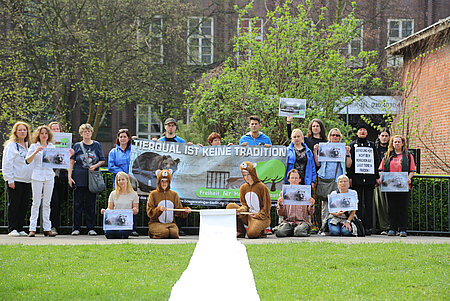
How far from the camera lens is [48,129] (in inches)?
490

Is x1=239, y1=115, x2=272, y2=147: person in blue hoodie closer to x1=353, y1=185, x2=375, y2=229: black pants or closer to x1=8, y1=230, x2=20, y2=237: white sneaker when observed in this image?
x1=353, y1=185, x2=375, y2=229: black pants

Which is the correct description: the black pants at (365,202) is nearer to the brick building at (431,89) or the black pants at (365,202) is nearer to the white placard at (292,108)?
the white placard at (292,108)

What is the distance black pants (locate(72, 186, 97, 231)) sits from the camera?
42.2 ft

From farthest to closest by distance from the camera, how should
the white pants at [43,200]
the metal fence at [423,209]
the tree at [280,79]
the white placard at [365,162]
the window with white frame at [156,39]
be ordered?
the window with white frame at [156,39], the tree at [280,79], the metal fence at [423,209], the white placard at [365,162], the white pants at [43,200]

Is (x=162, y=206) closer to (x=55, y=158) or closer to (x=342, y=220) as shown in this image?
(x=55, y=158)

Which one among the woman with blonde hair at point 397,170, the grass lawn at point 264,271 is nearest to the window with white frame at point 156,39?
the woman with blonde hair at point 397,170

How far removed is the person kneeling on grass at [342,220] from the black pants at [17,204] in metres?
5.96

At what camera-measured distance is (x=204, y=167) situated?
44.8 ft

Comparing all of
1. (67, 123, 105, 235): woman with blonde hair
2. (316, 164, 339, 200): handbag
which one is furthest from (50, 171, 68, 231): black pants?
(316, 164, 339, 200): handbag

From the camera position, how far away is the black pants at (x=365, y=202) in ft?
43.1

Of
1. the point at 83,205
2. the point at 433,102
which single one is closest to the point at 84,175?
the point at 83,205

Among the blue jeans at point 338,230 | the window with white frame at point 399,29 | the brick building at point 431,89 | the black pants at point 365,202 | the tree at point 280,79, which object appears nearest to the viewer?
the blue jeans at point 338,230

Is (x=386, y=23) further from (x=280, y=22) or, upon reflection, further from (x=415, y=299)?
(x=415, y=299)

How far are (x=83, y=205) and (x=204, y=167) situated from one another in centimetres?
263
